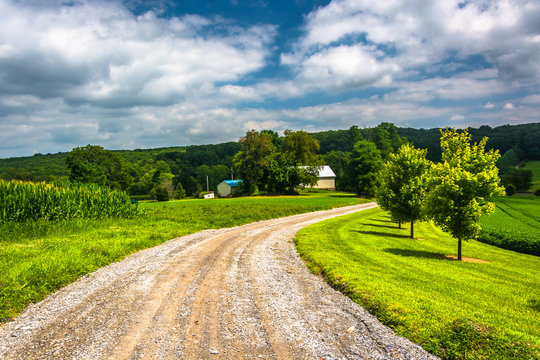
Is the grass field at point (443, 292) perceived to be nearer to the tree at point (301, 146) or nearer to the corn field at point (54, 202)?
Result: the corn field at point (54, 202)

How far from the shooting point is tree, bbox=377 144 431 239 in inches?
909

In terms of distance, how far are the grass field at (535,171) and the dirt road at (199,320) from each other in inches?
3333

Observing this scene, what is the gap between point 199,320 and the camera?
289 inches

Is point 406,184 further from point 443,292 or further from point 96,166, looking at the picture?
point 96,166

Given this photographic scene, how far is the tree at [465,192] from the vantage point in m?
14.9

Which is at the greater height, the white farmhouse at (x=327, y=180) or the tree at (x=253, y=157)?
the tree at (x=253, y=157)

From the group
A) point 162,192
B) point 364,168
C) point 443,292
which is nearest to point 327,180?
point 364,168

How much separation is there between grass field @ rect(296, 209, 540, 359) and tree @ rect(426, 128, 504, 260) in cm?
198

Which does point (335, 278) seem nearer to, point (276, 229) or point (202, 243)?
point (202, 243)

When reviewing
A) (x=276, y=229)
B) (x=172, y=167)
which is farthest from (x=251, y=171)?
(x=172, y=167)

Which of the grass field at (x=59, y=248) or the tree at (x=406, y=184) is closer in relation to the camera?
the grass field at (x=59, y=248)

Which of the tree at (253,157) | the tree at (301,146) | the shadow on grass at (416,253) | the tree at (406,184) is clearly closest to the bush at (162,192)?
the tree at (253,157)

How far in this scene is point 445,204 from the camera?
15695 millimetres

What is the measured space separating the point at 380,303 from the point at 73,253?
41.4 ft
